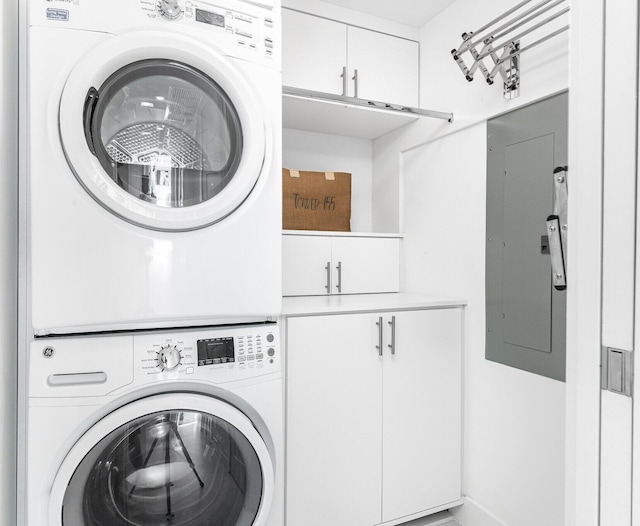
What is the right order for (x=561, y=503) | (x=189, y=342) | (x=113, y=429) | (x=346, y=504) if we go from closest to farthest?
(x=113, y=429), (x=189, y=342), (x=561, y=503), (x=346, y=504)

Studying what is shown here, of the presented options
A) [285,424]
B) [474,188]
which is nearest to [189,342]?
[285,424]

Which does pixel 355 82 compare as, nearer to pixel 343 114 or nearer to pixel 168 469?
pixel 343 114

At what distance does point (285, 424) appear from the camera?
1657 millimetres

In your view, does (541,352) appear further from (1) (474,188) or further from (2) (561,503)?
(1) (474,188)

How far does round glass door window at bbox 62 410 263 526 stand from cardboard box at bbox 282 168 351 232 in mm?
1274

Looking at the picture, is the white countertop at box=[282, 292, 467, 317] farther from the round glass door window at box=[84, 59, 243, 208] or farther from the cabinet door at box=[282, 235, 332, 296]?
the round glass door window at box=[84, 59, 243, 208]

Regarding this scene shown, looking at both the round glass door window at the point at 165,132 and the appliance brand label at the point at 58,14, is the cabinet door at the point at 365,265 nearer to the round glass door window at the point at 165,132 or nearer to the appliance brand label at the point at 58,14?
the round glass door window at the point at 165,132

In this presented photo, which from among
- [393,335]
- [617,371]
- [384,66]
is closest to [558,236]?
[617,371]

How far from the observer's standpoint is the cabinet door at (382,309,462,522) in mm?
1862

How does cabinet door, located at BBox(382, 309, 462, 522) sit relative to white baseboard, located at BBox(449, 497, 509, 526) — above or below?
above

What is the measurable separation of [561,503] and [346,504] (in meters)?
0.84

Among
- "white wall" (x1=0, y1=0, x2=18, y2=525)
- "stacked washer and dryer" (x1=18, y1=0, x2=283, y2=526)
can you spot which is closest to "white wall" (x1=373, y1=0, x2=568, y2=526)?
"stacked washer and dryer" (x1=18, y1=0, x2=283, y2=526)

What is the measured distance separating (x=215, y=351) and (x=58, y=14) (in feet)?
3.39

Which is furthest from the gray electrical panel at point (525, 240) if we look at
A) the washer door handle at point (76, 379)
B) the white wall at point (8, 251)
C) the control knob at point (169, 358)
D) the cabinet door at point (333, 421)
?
the white wall at point (8, 251)
